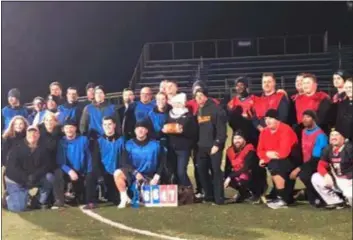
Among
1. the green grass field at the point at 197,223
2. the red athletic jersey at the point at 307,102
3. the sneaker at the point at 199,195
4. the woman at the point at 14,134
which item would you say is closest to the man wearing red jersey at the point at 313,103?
the red athletic jersey at the point at 307,102

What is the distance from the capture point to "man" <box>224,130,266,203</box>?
373 cm

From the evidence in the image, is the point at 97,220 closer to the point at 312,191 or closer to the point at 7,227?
the point at 7,227

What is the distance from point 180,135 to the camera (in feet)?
12.3

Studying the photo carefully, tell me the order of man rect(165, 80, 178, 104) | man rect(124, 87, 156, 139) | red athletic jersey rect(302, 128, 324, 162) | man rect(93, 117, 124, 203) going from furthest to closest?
man rect(124, 87, 156, 139)
man rect(165, 80, 178, 104)
man rect(93, 117, 124, 203)
red athletic jersey rect(302, 128, 324, 162)

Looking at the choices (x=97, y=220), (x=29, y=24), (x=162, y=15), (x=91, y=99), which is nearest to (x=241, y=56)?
(x=162, y=15)

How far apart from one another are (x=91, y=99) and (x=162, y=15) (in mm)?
5522

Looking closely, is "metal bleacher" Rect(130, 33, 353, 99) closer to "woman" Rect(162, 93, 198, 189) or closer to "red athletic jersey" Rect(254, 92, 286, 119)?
"woman" Rect(162, 93, 198, 189)

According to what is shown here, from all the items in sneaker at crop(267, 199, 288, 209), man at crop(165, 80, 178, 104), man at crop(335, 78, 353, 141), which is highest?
man at crop(165, 80, 178, 104)

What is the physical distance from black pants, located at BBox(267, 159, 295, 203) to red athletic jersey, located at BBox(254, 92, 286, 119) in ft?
1.07

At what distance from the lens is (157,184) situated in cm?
371

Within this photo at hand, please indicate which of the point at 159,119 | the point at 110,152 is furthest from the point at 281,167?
the point at 110,152

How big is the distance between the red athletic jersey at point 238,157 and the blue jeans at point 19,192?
4.19 feet

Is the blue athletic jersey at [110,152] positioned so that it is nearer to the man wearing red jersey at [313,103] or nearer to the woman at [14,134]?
the woman at [14,134]

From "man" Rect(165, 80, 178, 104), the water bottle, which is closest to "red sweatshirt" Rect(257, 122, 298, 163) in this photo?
"man" Rect(165, 80, 178, 104)
